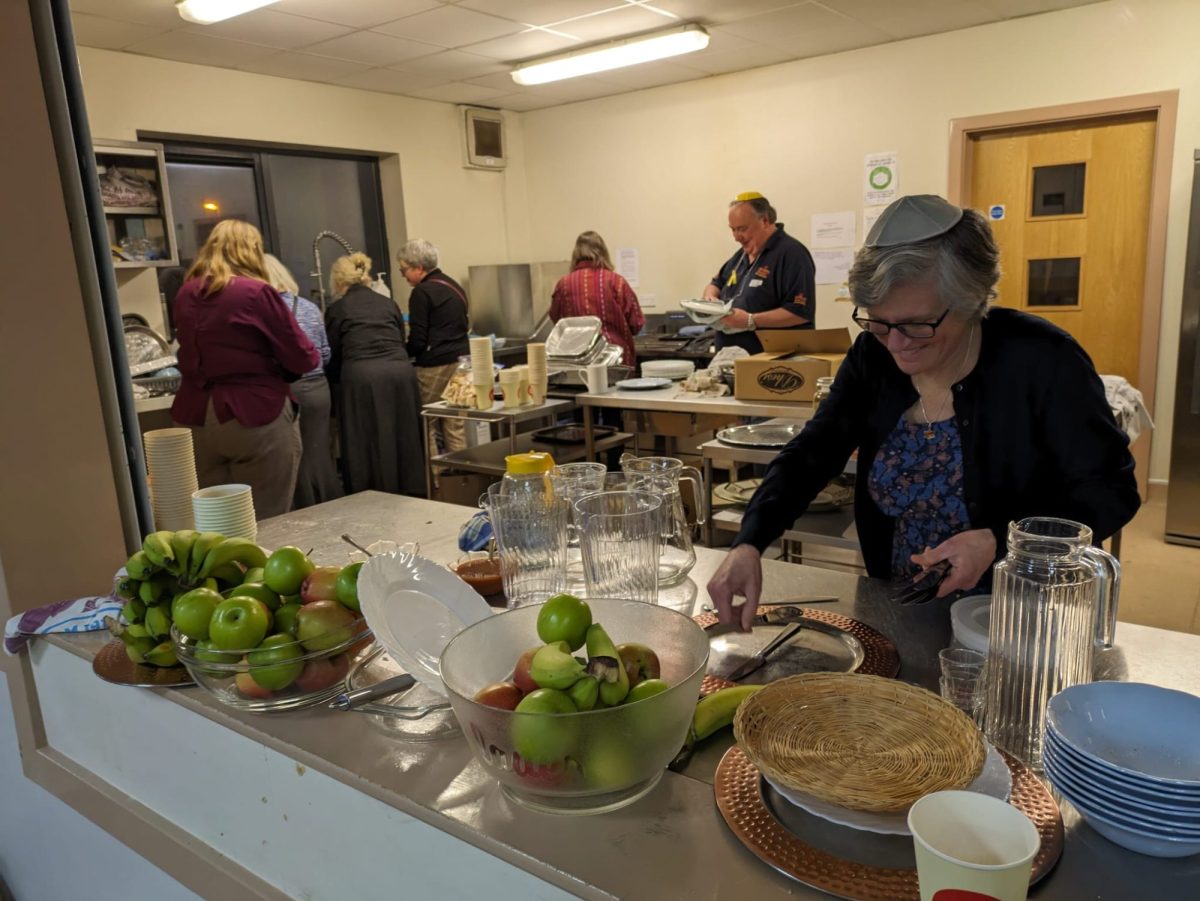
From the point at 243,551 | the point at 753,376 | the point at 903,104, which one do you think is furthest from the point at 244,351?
the point at 903,104

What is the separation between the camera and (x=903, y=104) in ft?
17.0

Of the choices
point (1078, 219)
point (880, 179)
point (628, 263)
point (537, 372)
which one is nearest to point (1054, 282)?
point (1078, 219)

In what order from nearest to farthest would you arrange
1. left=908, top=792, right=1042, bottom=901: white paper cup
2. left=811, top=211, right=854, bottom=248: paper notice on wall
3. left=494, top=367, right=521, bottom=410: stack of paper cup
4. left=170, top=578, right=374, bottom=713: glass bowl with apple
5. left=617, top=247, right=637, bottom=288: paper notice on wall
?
left=908, top=792, right=1042, bottom=901: white paper cup
left=170, top=578, right=374, bottom=713: glass bowl with apple
left=494, top=367, right=521, bottom=410: stack of paper cup
left=811, top=211, right=854, bottom=248: paper notice on wall
left=617, top=247, right=637, bottom=288: paper notice on wall

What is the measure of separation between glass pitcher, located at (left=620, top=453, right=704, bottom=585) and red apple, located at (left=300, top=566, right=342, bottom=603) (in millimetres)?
511

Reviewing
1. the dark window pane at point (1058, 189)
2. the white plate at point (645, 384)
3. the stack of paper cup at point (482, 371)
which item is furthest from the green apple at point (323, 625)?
the dark window pane at point (1058, 189)

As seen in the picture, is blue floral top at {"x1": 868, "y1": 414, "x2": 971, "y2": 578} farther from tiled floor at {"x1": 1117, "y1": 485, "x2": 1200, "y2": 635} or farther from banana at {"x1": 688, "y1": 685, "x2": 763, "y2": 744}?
tiled floor at {"x1": 1117, "y1": 485, "x2": 1200, "y2": 635}

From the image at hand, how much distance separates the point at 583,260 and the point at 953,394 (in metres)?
3.96

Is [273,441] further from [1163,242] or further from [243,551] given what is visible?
[1163,242]

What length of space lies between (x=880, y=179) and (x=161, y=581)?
5080 millimetres

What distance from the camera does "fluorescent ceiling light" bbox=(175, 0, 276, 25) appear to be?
3.83 m

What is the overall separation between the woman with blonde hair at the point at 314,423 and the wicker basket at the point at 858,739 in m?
3.93

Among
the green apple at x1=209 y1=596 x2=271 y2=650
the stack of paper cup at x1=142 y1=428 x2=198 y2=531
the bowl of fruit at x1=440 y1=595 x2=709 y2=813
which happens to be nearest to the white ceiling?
the stack of paper cup at x1=142 y1=428 x2=198 y2=531

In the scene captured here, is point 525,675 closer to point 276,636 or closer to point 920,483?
point 276,636

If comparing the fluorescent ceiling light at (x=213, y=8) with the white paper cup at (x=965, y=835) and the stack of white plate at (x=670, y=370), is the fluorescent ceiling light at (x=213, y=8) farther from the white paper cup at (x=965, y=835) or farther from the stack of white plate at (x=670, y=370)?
the white paper cup at (x=965, y=835)
